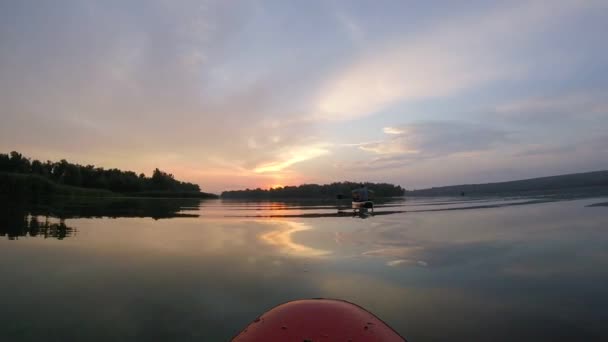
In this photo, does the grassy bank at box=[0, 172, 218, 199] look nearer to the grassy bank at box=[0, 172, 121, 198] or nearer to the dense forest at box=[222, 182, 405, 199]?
the grassy bank at box=[0, 172, 121, 198]

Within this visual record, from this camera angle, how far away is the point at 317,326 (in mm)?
2490

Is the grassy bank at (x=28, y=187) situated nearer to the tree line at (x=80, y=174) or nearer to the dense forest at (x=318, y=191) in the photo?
the tree line at (x=80, y=174)

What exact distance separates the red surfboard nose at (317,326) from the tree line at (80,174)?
72657 mm

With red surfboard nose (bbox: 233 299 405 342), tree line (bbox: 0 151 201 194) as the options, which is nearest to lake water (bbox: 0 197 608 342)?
red surfboard nose (bbox: 233 299 405 342)

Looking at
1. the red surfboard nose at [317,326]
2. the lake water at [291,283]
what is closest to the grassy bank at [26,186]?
the lake water at [291,283]

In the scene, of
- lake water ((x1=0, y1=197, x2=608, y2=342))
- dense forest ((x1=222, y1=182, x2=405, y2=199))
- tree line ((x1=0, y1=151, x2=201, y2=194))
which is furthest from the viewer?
dense forest ((x1=222, y1=182, x2=405, y2=199))

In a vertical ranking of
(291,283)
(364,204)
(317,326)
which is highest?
(364,204)

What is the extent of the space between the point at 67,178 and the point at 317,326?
8524cm

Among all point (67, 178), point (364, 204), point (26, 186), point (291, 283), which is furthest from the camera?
point (67, 178)

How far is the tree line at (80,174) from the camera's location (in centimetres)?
6231

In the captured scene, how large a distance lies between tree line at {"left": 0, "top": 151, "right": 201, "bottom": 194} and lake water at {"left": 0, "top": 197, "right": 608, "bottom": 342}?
66056mm

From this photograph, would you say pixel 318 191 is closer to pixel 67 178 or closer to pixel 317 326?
pixel 67 178

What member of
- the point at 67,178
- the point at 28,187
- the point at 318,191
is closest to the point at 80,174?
the point at 67,178

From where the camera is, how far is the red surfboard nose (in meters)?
2.37
